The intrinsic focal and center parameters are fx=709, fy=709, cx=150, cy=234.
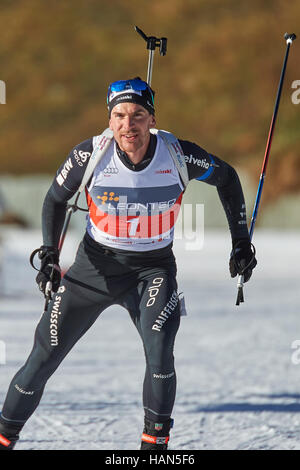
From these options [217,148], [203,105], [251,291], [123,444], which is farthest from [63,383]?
[203,105]

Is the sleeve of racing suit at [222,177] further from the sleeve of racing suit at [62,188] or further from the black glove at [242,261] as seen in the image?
the sleeve of racing suit at [62,188]

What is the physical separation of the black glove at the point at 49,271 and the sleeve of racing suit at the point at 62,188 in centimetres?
7

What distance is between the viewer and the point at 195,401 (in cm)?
602

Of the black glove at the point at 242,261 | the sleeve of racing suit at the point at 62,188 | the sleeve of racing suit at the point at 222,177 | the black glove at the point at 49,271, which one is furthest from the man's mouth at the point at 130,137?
the black glove at the point at 242,261

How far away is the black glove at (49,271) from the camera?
12.6 feet

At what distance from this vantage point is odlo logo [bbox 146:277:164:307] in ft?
12.4

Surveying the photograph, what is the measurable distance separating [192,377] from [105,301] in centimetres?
328

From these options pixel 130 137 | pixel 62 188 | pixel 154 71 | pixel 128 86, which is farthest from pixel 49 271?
pixel 154 71

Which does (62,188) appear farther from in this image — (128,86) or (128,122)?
(128,86)

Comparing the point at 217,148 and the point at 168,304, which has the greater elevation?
the point at 168,304

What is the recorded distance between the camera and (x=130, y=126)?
368cm

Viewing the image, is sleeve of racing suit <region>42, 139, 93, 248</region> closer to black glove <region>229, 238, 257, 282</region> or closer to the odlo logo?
the odlo logo

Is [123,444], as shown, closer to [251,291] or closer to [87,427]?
[87,427]

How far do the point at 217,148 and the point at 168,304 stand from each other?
4010 centimetres
